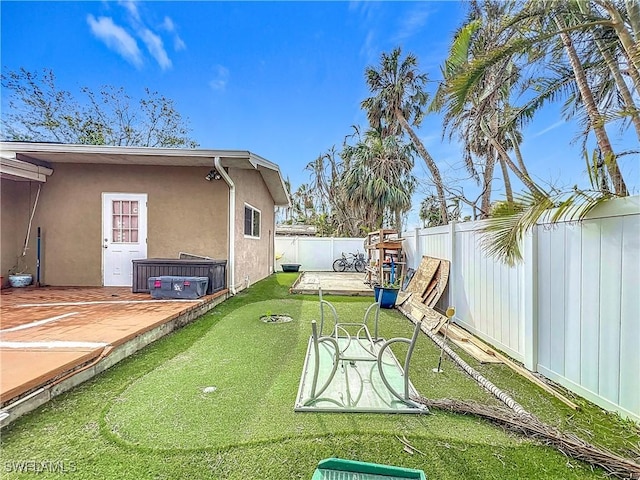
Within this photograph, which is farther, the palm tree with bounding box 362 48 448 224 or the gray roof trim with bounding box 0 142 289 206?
the palm tree with bounding box 362 48 448 224

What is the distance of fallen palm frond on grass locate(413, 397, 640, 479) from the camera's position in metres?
1.85

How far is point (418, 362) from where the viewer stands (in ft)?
12.0

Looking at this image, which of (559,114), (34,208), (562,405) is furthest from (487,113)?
(34,208)

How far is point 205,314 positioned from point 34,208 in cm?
511

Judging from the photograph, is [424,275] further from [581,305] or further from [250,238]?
[250,238]

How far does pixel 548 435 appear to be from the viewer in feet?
6.91

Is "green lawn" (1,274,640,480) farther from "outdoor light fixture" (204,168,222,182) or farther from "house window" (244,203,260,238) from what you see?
"house window" (244,203,260,238)

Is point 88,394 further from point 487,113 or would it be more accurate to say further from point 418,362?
point 487,113

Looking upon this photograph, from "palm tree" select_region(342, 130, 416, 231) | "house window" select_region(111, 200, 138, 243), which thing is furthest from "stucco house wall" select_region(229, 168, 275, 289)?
"palm tree" select_region(342, 130, 416, 231)

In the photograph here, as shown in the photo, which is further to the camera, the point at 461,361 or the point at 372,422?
the point at 461,361

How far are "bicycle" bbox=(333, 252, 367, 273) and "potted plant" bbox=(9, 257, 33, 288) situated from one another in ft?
36.4

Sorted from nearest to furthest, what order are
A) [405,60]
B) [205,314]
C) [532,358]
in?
1. [532,358]
2. [205,314]
3. [405,60]

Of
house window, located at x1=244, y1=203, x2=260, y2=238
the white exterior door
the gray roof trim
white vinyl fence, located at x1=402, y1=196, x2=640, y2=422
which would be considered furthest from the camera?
house window, located at x1=244, y1=203, x2=260, y2=238

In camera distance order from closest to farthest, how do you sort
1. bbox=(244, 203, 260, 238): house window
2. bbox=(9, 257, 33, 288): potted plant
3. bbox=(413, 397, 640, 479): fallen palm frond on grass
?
bbox=(413, 397, 640, 479): fallen palm frond on grass
bbox=(9, 257, 33, 288): potted plant
bbox=(244, 203, 260, 238): house window
